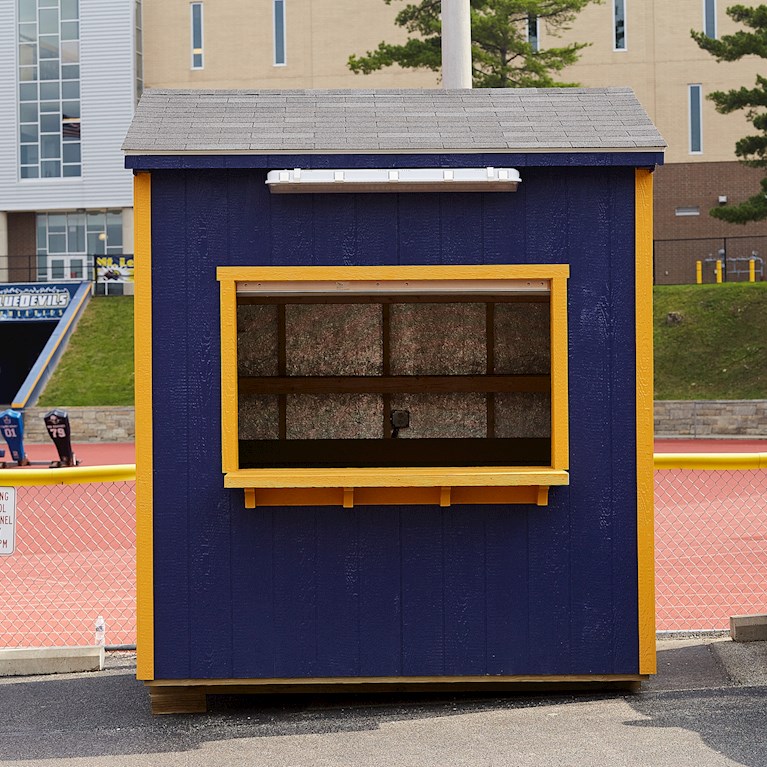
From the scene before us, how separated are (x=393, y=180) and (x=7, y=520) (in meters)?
2.94

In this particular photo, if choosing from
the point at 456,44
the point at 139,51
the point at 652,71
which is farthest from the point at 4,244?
the point at 456,44

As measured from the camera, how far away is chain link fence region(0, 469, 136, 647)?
8.23 meters

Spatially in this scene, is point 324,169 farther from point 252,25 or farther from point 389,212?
point 252,25

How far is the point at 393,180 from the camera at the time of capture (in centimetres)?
564

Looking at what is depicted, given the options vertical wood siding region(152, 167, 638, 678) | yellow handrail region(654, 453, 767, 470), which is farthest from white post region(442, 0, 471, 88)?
yellow handrail region(654, 453, 767, 470)

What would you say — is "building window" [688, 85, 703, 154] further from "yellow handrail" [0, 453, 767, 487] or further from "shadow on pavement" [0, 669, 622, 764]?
"shadow on pavement" [0, 669, 622, 764]

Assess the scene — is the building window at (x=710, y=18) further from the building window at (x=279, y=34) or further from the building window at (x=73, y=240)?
the building window at (x=73, y=240)

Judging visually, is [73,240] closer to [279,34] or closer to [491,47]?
[279,34]

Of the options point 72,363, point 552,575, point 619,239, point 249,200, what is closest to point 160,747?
point 552,575

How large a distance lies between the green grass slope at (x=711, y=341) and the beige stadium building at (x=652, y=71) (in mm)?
9274

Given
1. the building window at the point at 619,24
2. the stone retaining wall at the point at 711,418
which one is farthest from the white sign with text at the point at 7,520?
the building window at the point at 619,24

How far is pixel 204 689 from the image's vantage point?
5.82 m

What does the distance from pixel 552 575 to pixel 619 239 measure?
5.60ft

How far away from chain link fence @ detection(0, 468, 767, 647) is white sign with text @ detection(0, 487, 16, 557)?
1319 millimetres
